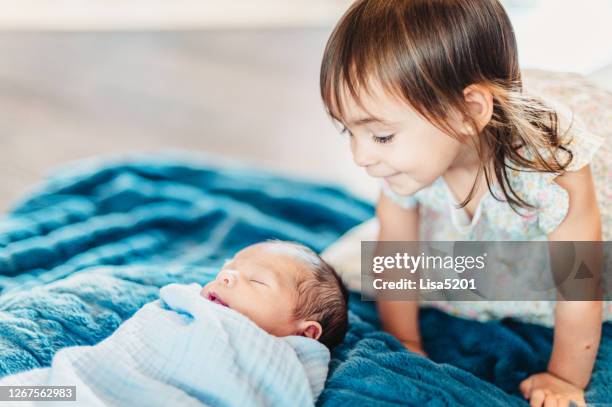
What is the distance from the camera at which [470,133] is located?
1022 mm

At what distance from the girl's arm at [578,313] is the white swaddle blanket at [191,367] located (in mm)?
403

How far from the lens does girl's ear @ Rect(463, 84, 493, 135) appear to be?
972 millimetres

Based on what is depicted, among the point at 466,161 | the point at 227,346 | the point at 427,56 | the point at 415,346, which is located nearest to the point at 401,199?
the point at 466,161

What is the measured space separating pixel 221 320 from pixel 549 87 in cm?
79

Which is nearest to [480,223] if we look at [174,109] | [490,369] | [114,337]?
[490,369]

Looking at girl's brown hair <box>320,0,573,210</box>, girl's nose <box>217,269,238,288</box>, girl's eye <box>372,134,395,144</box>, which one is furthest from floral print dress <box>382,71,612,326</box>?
girl's nose <box>217,269,238,288</box>

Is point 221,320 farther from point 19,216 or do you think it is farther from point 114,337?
point 19,216

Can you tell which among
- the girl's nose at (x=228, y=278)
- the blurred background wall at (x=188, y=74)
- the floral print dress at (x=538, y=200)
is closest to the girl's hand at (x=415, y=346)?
the floral print dress at (x=538, y=200)

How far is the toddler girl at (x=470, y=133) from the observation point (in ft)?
3.08

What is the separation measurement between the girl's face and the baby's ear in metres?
0.25

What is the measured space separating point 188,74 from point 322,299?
2.00 meters

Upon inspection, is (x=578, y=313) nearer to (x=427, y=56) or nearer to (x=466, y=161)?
(x=466, y=161)

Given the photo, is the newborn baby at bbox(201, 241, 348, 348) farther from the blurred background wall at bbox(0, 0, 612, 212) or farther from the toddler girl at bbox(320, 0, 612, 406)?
the blurred background wall at bbox(0, 0, 612, 212)

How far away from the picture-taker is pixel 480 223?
1219 millimetres
